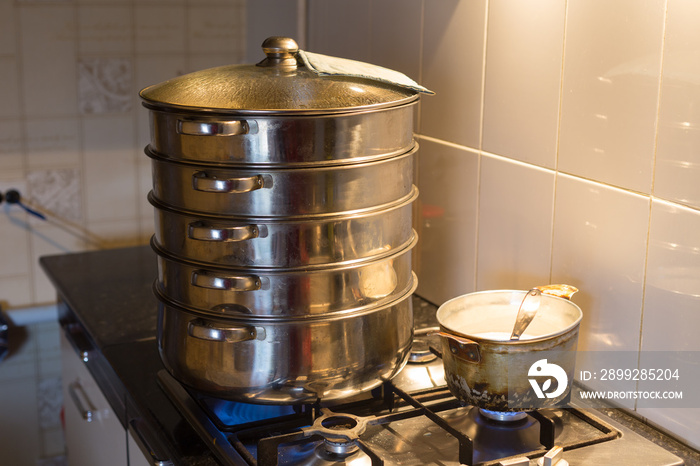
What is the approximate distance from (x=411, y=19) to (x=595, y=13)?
1.48 feet

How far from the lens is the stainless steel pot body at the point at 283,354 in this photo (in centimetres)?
88

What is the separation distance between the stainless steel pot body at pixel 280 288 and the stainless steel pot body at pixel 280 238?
0.01 metres

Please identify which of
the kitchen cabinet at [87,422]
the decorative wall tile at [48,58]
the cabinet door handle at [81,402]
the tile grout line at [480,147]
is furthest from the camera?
the decorative wall tile at [48,58]

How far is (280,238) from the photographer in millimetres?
864

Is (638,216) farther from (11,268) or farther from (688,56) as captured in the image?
(11,268)

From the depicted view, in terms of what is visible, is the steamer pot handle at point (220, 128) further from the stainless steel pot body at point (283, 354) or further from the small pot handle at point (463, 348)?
the small pot handle at point (463, 348)

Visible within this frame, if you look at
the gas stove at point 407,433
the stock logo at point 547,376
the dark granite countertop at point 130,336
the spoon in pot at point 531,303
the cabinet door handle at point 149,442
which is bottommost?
the cabinet door handle at point 149,442

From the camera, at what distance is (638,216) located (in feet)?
3.08

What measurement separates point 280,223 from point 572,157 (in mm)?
430

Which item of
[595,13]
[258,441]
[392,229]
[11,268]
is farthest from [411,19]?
[11,268]

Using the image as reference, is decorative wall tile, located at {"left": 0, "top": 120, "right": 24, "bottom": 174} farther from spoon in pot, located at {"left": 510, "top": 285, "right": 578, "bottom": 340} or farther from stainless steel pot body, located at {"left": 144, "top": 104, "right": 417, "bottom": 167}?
spoon in pot, located at {"left": 510, "top": 285, "right": 578, "bottom": 340}

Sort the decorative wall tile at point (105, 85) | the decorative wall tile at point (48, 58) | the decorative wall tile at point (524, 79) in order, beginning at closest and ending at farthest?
the decorative wall tile at point (524, 79)
the decorative wall tile at point (48, 58)
the decorative wall tile at point (105, 85)

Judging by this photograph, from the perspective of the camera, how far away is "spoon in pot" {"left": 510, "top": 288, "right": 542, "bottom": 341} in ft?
2.99

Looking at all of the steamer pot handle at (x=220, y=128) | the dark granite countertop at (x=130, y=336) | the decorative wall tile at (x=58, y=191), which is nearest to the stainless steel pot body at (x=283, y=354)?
the dark granite countertop at (x=130, y=336)
